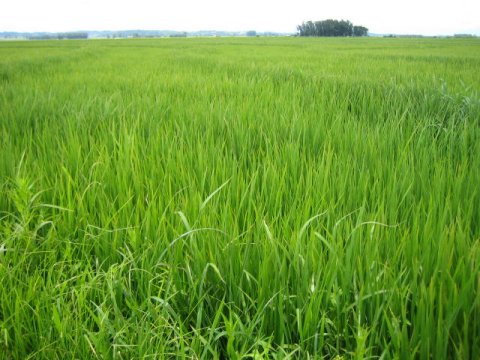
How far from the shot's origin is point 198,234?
0.90 meters

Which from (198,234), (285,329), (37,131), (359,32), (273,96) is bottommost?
(285,329)

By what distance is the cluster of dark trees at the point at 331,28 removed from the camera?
65.9m

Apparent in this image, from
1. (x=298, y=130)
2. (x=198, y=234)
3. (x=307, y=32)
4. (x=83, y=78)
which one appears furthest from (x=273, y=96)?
(x=307, y=32)

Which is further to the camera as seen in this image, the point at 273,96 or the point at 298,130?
the point at 273,96

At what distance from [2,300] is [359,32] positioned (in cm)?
7652

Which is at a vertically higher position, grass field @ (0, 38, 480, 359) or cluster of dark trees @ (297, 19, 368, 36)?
cluster of dark trees @ (297, 19, 368, 36)

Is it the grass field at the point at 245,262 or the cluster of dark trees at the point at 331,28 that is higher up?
the cluster of dark trees at the point at 331,28

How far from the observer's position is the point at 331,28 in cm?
6569

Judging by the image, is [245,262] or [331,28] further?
[331,28]

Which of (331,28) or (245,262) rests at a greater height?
(331,28)

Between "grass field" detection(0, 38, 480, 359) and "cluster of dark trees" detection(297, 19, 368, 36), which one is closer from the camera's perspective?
"grass field" detection(0, 38, 480, 359)

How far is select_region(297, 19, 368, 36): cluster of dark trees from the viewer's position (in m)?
65.9

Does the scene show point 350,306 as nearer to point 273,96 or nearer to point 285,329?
point 285,329

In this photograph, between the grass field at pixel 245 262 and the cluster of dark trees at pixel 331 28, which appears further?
the cluster of dark trees at pixel 331 28
